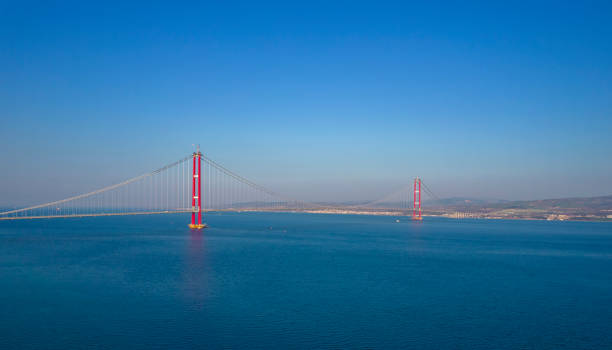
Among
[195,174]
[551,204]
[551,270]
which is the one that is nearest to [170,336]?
[551,270]

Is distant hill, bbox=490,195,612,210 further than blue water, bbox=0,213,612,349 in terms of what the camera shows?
Yes

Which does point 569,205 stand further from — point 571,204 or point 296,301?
point 296,301

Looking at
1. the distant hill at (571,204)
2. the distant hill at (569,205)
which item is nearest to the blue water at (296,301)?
the distant hill at (569,205)

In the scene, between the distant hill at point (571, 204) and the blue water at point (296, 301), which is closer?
the blue water at point (296, 301)

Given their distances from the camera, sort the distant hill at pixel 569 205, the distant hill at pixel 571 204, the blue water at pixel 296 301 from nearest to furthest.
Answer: the blue water at pixel 296 301 → the distant hill at pixel 569 205 → the distant hill at pixel 571 204

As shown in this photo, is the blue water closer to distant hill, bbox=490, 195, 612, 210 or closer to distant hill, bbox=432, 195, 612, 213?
distant hill, bbox=432, 195, 612, 213

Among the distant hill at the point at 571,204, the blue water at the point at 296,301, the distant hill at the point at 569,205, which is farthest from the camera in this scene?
the distant hill at the point at 571,204

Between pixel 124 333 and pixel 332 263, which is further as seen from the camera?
pixel 332 263

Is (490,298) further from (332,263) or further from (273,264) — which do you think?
(273,264)

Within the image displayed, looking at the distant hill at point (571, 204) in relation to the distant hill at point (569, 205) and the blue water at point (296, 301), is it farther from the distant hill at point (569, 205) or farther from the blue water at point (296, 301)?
the blue water at point (296, 301)

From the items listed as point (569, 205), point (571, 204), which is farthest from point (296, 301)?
point (571, 204)

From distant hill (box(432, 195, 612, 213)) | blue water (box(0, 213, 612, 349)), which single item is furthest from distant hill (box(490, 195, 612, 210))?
blue water (box(0, 213, 612, 349))
